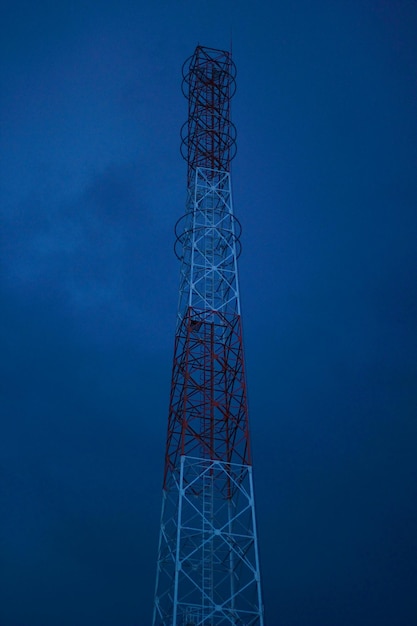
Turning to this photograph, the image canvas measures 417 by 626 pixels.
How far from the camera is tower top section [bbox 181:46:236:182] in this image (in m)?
36.5

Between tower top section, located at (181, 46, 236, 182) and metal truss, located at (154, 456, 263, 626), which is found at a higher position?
tower top section, located at (181, 46, 236, 182)

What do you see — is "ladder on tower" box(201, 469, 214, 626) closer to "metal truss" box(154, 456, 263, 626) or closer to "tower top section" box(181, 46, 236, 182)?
"metal truss" box(154, 456, 263, 626)

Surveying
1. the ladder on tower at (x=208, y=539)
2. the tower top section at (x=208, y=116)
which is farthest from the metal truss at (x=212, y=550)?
the tower top section at (x=208, y=116)

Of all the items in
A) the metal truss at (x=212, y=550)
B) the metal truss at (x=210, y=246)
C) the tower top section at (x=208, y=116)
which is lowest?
the metal truss at (x=212, y=550)

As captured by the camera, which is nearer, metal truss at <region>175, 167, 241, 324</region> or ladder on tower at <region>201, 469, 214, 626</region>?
ladder on tower at <region>201, 469, 214, 626</region>

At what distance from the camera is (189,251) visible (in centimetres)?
3300

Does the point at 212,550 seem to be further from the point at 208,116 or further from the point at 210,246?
the point at 208,116

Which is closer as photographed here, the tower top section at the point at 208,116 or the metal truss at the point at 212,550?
the metal truss at the point at 212,550

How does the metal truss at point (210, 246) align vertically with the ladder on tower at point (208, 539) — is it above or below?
above

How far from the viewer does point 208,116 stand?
37.8 metres

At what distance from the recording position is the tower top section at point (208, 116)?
1437 inches

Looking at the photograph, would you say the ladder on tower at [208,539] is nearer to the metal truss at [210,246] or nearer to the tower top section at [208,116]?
the metal truss at [210,246]

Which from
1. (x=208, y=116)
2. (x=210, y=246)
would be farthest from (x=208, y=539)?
(x=208, y=116)

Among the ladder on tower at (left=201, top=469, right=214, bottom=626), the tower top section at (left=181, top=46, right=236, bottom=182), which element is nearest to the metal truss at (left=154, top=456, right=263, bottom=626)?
the ladder on tower at (left=201, top=469, right=214, bottom=626)
